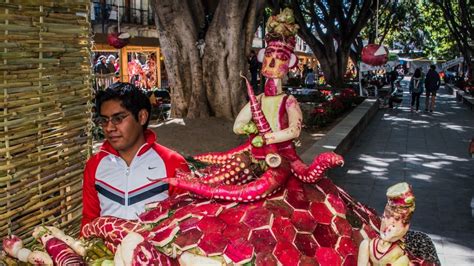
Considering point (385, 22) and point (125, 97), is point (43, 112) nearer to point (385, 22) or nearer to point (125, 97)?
point (125, 97)

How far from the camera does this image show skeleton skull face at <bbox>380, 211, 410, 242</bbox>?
1710 millimetres

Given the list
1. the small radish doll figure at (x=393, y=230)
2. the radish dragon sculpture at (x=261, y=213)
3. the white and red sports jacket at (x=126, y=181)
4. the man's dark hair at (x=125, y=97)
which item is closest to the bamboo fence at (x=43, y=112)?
the white and red sports jacket at (x=126, y=181)

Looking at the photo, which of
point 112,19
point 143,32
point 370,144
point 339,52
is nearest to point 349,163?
point 370,144

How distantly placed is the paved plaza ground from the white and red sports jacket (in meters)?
3.46

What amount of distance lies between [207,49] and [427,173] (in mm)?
4395

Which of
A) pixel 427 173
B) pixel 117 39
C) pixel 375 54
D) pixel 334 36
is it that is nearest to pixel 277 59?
pixel 427 173

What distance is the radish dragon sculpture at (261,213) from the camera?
185 centimetres

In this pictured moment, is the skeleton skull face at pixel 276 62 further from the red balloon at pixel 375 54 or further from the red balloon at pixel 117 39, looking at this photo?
the red balloon at pixel 375 54

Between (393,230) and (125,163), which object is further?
(125,163)

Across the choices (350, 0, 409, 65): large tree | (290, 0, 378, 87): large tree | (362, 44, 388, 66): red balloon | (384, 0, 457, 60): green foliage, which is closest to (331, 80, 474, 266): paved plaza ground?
(362, 44, 388, 66): red balloon

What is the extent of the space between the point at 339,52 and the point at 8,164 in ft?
71.3

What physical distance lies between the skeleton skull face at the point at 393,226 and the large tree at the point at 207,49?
771cm

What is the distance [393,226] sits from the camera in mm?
1718

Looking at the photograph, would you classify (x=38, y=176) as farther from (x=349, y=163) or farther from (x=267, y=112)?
(x=349, y=163)
